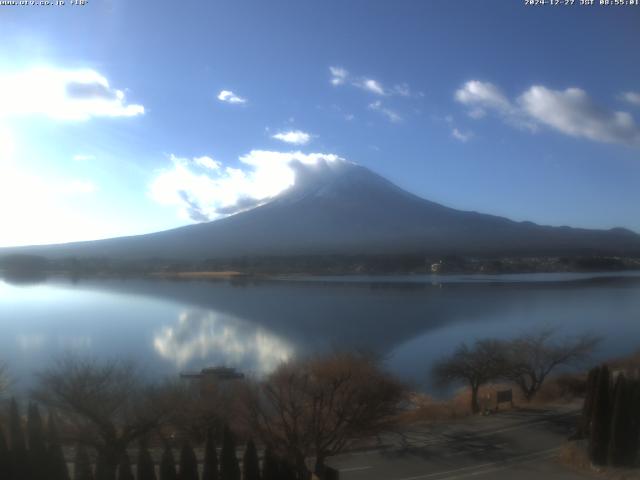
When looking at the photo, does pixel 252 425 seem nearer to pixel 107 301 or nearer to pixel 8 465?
pixel 8 465

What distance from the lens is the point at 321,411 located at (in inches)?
244

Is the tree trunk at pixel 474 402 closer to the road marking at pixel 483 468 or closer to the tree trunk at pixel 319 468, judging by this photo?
the road marking at pixel 483 468

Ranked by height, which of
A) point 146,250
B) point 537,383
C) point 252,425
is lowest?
point 537,383

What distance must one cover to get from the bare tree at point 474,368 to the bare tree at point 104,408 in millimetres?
5523

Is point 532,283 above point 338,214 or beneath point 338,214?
beneath

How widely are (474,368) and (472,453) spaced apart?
3603 millimetres

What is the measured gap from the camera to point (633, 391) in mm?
6527

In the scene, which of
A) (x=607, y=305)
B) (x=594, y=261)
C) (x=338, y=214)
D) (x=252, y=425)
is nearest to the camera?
A: (x=252, y=425)

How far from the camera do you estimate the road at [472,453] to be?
20.5 feet

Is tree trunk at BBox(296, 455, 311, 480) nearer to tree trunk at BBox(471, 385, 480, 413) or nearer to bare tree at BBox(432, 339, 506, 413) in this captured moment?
tree trunk at BBox(471, 385, 480, 413)

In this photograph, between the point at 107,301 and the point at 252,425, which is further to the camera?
the point at 107,301

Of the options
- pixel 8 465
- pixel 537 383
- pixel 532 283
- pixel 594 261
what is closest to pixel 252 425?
pixel 8 465

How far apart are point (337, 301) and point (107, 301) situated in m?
9.08

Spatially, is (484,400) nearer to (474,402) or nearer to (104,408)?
(474,402)
